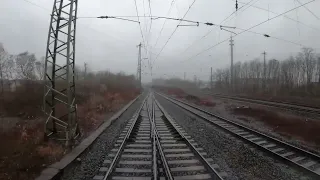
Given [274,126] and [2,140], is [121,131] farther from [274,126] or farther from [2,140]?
[274,126]

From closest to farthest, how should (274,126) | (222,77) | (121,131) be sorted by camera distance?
1. (121,131)
2. (274,126)
3. (222,77)

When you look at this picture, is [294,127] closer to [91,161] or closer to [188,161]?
[188,161]

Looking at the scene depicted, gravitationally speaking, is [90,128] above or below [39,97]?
below

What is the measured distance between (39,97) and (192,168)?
17746 mm

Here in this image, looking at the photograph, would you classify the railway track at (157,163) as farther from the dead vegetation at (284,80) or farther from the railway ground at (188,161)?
the dead vegetation at (284,80)

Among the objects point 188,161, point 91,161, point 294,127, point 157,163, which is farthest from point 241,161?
point 294,127

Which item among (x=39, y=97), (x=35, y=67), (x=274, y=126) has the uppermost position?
(x=35, y=67)

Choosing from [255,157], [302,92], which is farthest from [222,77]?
[255,157]

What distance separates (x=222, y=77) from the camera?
110 m

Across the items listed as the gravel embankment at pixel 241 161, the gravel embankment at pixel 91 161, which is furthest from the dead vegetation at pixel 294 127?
the gravel embankment at pixel 91 161

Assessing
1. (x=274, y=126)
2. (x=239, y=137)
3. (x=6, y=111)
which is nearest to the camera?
(x=239, y=137)

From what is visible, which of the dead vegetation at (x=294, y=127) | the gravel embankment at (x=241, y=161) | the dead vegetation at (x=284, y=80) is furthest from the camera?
the dead vegetation at (x=284, y=80)

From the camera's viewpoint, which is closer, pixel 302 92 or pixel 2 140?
pixel 2 140

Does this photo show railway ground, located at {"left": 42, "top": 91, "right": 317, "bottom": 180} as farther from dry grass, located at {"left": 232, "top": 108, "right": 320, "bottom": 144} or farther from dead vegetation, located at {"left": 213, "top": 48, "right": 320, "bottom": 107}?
dead vegetation, located at {"left": 213, "top": 48, "right": 320, "bottom": 107}
